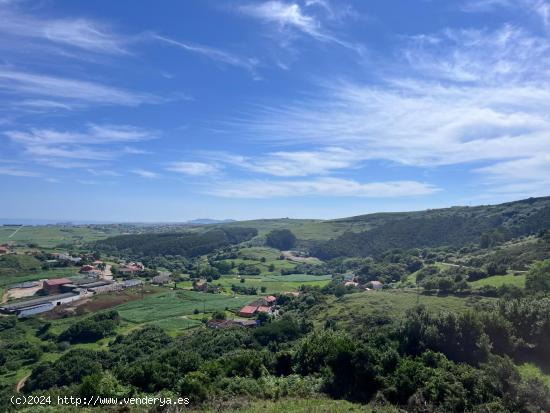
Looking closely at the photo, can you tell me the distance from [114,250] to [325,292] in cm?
12250

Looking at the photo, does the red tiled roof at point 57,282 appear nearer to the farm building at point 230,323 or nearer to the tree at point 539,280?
the farm building at point 230,323

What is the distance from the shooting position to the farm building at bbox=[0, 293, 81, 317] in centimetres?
7081

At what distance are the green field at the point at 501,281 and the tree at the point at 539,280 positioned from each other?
3.06m

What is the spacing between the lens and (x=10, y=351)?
51.1 metres

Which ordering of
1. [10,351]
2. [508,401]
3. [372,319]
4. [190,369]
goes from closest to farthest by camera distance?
[508,401], [190,369], [372,319], [10,351]

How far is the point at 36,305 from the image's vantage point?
73938 millimetres

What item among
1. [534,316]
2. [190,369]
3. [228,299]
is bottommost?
[228,299]

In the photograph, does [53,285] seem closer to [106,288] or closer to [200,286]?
[106,288]

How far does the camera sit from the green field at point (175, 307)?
67562 millimetres

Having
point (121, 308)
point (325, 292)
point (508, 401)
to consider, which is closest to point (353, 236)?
point (325, 292)

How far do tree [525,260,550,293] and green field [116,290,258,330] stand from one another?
47.1m

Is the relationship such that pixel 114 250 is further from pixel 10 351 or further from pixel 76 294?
pixel 10 351

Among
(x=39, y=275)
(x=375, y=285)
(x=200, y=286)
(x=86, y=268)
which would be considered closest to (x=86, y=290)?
(x=39, y=275)

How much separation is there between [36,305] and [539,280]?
79166 mm
